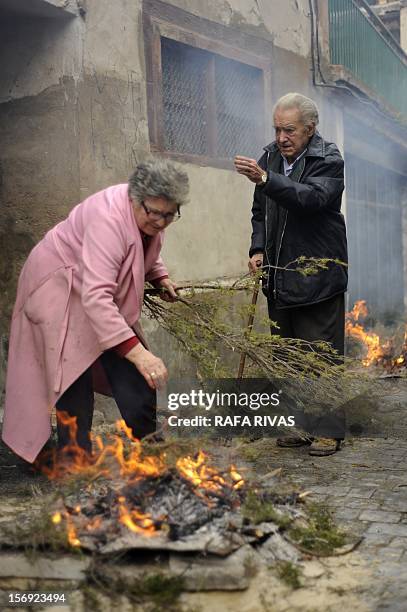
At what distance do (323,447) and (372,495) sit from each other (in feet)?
3.25

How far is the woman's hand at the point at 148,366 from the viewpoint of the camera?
12.5ft

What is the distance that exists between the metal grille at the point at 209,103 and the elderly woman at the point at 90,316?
3199 millimetres

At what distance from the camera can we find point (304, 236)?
5.63 metres

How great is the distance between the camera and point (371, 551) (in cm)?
367

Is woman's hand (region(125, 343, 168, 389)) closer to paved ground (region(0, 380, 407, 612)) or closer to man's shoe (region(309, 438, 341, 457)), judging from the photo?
paved ground (region(0, 380, 407, 612))

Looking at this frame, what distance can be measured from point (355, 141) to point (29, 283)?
31.9 feet

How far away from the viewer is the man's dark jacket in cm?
546

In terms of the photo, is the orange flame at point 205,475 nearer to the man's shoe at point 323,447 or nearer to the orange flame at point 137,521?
the orange flame at point 137,521

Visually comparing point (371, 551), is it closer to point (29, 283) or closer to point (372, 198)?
point (29, 283)

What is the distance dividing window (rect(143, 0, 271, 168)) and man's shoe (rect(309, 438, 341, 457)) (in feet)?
9.54

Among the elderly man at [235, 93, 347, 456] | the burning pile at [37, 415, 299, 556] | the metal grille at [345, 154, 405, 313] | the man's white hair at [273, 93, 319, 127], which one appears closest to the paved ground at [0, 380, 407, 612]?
the elderly man at [235, 93, 347, 456]

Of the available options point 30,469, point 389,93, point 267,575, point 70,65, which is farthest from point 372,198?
point 267,575

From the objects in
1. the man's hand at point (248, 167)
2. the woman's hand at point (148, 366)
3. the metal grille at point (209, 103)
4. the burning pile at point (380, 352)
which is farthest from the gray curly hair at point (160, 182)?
the burning pile at point (380, 352)

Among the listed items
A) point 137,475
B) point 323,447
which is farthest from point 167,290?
point 323,447
